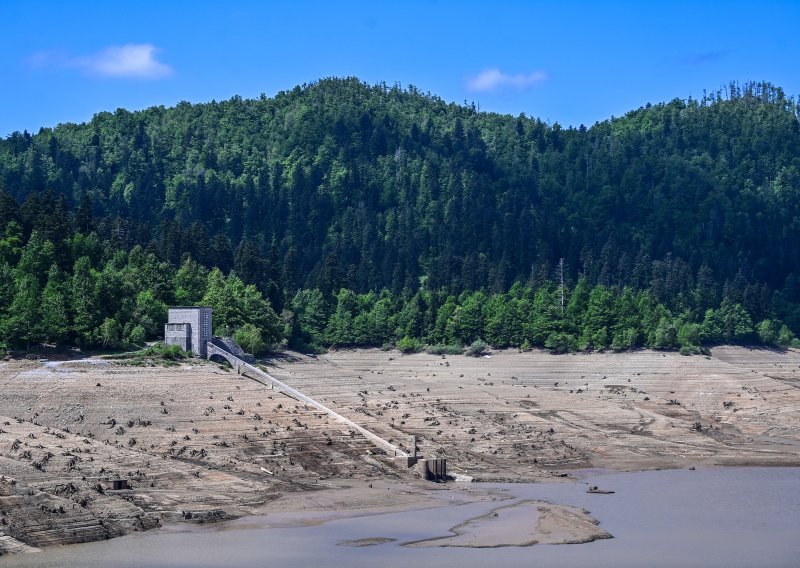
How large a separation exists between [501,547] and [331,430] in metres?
23.3

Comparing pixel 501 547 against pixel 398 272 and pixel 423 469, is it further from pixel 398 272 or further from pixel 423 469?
pixel 398 272

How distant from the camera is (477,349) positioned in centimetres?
12569

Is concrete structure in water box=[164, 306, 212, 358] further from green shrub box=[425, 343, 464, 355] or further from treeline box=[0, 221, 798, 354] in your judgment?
green shrub box=[425, 343, 464, 355]

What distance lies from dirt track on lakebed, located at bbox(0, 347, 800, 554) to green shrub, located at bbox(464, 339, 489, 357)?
19.8ft

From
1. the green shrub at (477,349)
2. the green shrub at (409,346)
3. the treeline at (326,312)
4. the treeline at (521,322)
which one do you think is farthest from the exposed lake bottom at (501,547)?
the green shrub at (409,346)

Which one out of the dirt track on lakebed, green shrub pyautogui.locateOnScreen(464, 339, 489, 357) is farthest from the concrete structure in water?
green shrub pyautogui.locateOnScreen(464, 339, 489, 357)

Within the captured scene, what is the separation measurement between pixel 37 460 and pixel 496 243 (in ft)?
386

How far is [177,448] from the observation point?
2766 inches

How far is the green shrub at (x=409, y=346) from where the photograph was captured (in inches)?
4983

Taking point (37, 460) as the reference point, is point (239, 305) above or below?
above

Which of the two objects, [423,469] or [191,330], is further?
[191,330]

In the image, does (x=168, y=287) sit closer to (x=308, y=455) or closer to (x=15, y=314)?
(x=15, y=314)

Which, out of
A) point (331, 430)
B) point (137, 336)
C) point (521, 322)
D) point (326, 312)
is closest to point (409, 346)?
point (521, 322)

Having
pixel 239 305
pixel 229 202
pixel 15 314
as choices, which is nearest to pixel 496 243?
pixel 229 202
